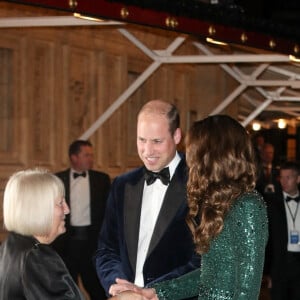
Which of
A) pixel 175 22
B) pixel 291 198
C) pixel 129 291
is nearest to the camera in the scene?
pixel 129 291

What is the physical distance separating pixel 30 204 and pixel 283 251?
5411 mm

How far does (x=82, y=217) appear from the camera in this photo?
980 cm

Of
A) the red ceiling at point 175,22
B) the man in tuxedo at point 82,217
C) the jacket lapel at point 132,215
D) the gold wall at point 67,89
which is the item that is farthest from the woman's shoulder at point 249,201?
the gold wall at point 67,89

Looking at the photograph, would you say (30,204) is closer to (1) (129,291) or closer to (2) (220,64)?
(1) (129,291)

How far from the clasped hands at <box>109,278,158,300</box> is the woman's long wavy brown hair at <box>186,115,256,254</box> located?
529 millimetres

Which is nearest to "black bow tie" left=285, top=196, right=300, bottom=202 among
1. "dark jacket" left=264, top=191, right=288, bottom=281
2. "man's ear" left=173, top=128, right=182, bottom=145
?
"dark jacket" left=264, top=191, right=288, bottom=281

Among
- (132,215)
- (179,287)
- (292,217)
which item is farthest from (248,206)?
(292,217)

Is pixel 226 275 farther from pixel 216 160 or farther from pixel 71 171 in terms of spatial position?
pixel 71 171

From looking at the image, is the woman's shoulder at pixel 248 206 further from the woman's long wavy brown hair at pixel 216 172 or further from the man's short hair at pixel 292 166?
the man's short hair at pixel 292 166

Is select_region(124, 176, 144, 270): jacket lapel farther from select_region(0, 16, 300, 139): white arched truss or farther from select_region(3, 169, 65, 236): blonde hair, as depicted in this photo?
select_region(0, 16, 300, 139): white arched truss

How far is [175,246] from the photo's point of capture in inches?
182

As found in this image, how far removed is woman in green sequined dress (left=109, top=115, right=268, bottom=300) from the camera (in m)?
3.80

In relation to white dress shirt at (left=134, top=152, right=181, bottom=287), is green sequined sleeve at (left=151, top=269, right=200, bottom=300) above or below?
below

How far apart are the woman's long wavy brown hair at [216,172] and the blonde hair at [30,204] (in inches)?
23.8
